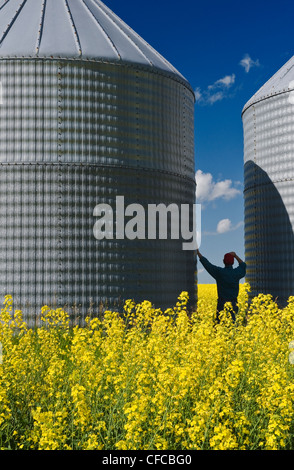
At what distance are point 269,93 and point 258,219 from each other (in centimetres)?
350

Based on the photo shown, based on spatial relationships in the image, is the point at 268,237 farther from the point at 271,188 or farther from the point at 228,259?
→ the point at 228,259

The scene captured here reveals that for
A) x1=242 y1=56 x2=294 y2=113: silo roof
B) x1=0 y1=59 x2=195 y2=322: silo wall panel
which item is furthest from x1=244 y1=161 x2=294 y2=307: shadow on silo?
x1=0 y1=59 x2=195 y2=322: silo wall panel

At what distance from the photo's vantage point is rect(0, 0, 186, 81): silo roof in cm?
1070

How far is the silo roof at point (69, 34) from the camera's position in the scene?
10703mm

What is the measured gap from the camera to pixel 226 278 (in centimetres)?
973

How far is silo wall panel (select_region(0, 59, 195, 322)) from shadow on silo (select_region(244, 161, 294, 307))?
401 centimetres

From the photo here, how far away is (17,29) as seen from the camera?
37.6 feet

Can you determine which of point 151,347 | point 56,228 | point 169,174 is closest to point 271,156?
point 169,174

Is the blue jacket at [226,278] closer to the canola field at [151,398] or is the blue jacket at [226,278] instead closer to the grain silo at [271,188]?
the canola field at [151,398]

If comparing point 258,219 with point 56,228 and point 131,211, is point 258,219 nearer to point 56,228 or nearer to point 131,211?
point 131,211

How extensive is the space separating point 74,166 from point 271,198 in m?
6.08

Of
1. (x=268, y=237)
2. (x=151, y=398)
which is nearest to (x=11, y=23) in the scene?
(x=268, y=237)

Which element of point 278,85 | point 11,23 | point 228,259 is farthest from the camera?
point 278,85

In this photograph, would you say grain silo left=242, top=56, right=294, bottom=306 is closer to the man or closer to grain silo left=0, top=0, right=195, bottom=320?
grain silo left=0, top=0, right=195, bottom=320
